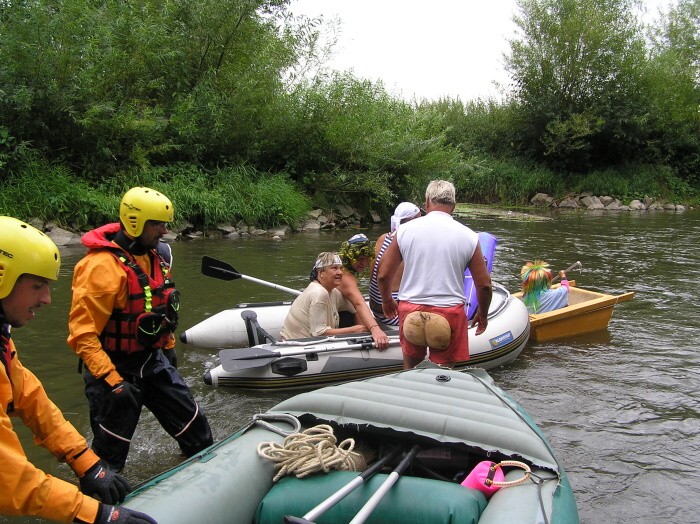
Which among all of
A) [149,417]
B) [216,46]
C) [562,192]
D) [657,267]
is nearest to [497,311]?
[149,417]

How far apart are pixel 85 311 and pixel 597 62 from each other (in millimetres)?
22654

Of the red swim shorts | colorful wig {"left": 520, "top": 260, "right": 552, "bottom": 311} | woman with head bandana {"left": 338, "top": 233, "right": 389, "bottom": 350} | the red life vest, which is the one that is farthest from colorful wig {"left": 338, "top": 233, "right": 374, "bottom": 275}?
colorful wig {"left": 520, "top": 260, "right": 552, "bottom": 311}

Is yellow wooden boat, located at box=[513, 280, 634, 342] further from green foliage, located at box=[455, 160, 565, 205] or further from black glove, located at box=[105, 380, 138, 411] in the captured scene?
green foliage, located at box=[455, 160, 565, 205]

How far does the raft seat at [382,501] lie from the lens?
6.68 ft

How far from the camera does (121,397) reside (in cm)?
247

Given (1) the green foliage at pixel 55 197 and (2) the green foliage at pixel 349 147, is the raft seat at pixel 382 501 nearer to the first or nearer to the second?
(1) the green foliage at pixel 55 197

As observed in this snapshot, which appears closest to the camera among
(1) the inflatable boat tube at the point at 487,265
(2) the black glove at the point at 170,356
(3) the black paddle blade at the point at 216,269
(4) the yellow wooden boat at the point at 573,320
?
(2) the black glove at the point at 170,356

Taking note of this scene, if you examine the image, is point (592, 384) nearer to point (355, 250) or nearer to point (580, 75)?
point (355, 250)

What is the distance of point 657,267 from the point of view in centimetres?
A: 916

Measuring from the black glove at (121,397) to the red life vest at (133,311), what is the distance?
0.18m

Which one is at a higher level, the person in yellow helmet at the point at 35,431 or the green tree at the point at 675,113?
the green tree at the point at 675,113

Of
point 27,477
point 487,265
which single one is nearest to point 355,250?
point 487,265

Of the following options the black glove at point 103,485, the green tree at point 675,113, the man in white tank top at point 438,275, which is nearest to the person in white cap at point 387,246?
the man in white tank top at point 438,275

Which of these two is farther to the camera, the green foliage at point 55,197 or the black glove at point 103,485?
the green foliage at point 55,197
